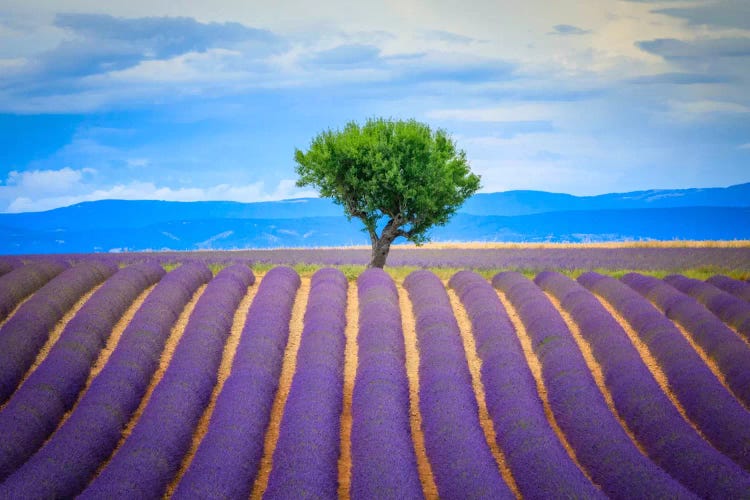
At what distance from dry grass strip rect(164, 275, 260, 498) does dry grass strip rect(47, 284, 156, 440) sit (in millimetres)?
2233

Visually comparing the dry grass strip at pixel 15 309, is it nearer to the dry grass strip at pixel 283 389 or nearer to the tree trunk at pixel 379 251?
the dry grass strip at pixel 283 389

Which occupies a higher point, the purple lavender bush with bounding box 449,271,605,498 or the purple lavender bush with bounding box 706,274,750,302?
the purple lavender bush with bounding box 706,274,750,302

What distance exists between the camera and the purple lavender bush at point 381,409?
368 inches

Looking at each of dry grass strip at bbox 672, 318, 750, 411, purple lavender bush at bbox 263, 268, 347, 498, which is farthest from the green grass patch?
dry grass strip at bbox 672, 318, 750, 411

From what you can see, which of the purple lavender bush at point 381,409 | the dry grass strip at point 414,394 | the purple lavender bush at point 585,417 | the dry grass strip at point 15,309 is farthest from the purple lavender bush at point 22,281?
the purple lavender bush at point 585,417

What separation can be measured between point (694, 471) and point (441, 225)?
51.6 ft

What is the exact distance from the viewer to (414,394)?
42.8ft

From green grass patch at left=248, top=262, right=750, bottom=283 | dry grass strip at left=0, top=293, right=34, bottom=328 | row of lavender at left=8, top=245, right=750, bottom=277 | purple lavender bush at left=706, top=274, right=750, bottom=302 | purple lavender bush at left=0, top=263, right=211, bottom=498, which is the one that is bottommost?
purple lavender bush at left=0, top=263, right=211, bottom=498

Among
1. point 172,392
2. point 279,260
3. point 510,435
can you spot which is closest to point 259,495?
point 172,392

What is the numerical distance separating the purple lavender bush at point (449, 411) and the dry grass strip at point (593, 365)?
2494 millimetres

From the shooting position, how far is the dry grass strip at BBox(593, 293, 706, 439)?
42.7 feet

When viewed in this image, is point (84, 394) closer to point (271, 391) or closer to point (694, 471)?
point (271, 391)

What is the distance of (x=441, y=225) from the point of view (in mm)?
25156

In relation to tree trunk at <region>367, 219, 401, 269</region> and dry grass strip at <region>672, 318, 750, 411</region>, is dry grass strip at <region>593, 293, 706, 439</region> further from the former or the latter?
tree trunk at <region>367, 219, 401, 269</region>
